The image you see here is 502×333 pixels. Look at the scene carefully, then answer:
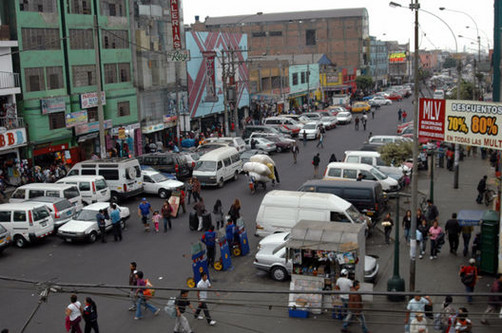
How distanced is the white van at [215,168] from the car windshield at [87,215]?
30.5 ft

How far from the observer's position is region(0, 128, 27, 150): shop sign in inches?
1209

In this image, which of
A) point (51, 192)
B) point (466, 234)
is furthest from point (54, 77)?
point (466, 234)

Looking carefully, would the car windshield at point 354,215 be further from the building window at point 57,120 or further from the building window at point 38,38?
the building window at point 57,120

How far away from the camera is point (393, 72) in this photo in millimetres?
165625

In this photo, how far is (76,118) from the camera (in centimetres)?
3675

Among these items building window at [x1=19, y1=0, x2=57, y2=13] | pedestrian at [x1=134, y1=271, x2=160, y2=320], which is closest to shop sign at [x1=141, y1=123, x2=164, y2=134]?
building window at [x1=19, y1=0, x2=57, y2=13]

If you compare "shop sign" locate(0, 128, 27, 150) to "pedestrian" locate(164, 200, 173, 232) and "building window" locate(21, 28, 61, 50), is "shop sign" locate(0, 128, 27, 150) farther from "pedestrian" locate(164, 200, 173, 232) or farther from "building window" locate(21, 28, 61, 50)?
"pedestrian" locate(164, 200, 173, 232)

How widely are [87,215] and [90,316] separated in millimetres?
9266

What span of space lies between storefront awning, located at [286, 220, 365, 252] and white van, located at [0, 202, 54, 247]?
10827mm

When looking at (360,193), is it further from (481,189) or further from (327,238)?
(327,238)

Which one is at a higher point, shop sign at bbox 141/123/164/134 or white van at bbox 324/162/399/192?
shop sign at bbox 141/123/164/134

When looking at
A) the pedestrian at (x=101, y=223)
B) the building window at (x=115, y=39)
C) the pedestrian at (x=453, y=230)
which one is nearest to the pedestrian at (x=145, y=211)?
the pedestrian at (x=101, y=223)

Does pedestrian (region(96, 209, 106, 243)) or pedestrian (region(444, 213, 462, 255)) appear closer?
pedestrian (region(444, 213, 462, 255))

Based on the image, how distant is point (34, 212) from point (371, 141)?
23658 millimetres
